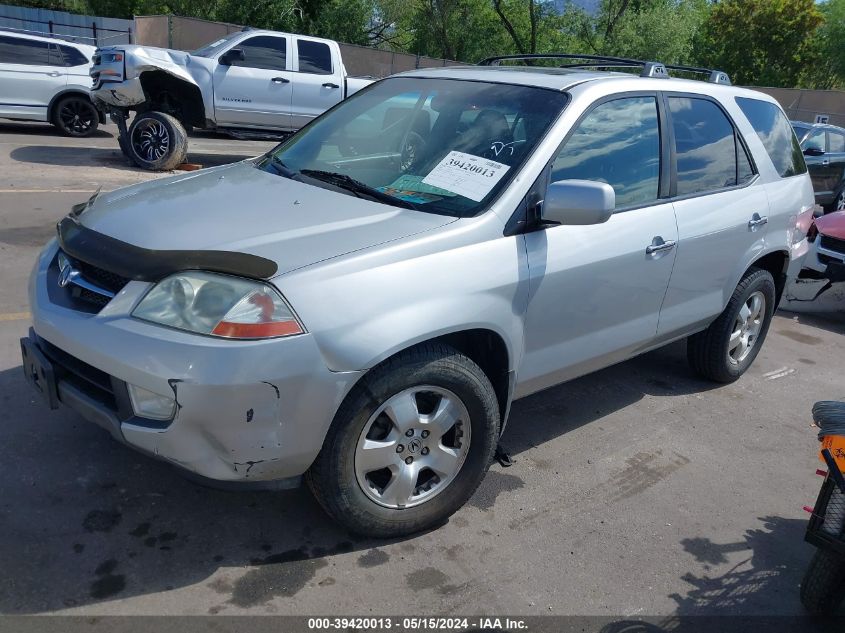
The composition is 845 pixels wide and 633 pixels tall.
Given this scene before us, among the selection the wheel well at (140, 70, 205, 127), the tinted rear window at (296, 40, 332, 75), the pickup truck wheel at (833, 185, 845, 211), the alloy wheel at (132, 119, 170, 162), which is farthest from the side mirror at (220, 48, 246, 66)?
the pickup truck wheel at (833, 185, 845, 211)

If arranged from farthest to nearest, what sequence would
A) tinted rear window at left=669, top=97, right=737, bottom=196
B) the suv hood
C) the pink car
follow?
the pink car, tinted rear window at left=669, top=97, right=737, bottom=196, the suv hood

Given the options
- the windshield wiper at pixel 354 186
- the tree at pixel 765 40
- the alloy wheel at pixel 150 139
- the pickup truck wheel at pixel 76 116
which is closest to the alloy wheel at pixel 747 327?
the windshield wiper at pixel 354 186

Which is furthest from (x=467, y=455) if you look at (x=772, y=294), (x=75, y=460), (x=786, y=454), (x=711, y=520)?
(x=772, y=294)

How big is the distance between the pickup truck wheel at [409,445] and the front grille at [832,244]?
524 centimetres

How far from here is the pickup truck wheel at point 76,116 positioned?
1342cm

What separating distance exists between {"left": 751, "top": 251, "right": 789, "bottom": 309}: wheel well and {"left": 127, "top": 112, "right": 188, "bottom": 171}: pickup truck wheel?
853cm

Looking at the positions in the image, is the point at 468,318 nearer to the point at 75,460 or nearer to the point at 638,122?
the point at 638,122

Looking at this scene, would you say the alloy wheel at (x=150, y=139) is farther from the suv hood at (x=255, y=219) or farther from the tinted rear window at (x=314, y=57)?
the suv hood at (x=255, y=219)

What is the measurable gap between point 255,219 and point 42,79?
12.3m

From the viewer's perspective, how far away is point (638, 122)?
3852 mm

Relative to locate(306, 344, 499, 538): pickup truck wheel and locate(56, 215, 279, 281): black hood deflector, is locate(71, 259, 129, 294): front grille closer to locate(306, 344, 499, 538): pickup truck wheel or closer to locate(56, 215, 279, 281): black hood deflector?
locate(56, 215, 279, 281): black hood deflector

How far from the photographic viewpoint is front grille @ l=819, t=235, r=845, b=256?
6.92m

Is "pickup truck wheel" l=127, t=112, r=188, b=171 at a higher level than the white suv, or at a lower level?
lower

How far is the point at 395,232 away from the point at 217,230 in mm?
680
